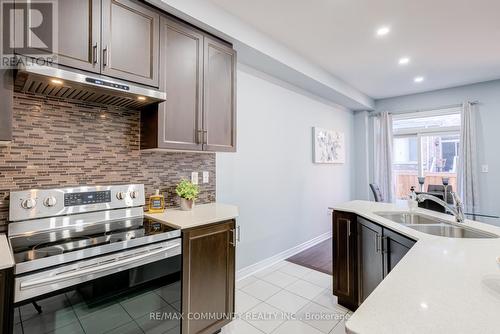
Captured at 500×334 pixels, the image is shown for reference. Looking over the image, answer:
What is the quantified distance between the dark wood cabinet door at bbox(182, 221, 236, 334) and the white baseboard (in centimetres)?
96

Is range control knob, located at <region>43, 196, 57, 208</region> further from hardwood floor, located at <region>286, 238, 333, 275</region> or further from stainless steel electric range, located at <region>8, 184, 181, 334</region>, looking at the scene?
hardwood floor, located at <region>286, 238, 333, 275</region>

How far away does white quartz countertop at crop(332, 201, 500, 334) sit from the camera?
2.21ft

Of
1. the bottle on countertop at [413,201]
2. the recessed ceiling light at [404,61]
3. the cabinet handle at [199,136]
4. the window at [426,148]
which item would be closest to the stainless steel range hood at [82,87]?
the cabinet handle at [199,136]

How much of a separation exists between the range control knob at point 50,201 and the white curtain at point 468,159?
17.7 ft

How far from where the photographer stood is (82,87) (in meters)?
1.56

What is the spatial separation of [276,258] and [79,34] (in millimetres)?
3116

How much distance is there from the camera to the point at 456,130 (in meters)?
4.45

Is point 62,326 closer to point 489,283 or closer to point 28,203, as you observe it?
point 28,203

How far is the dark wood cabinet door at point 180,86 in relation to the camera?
1.92m

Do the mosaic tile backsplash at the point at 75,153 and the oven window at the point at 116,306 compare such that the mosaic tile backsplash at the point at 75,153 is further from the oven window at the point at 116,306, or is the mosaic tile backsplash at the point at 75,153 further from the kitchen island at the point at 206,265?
the oven window at the point at 116,306

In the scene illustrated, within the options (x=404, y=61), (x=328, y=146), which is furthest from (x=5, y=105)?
(x=328, y=146)

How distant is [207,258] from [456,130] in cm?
492

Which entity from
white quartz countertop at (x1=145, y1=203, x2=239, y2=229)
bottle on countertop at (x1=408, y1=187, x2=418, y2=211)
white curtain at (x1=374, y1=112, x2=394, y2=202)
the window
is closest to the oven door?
white quartz countertop at (x1=145, y1=203, x2=239, y2=229)

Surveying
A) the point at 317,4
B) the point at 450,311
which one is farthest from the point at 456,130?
the point at 450,311
